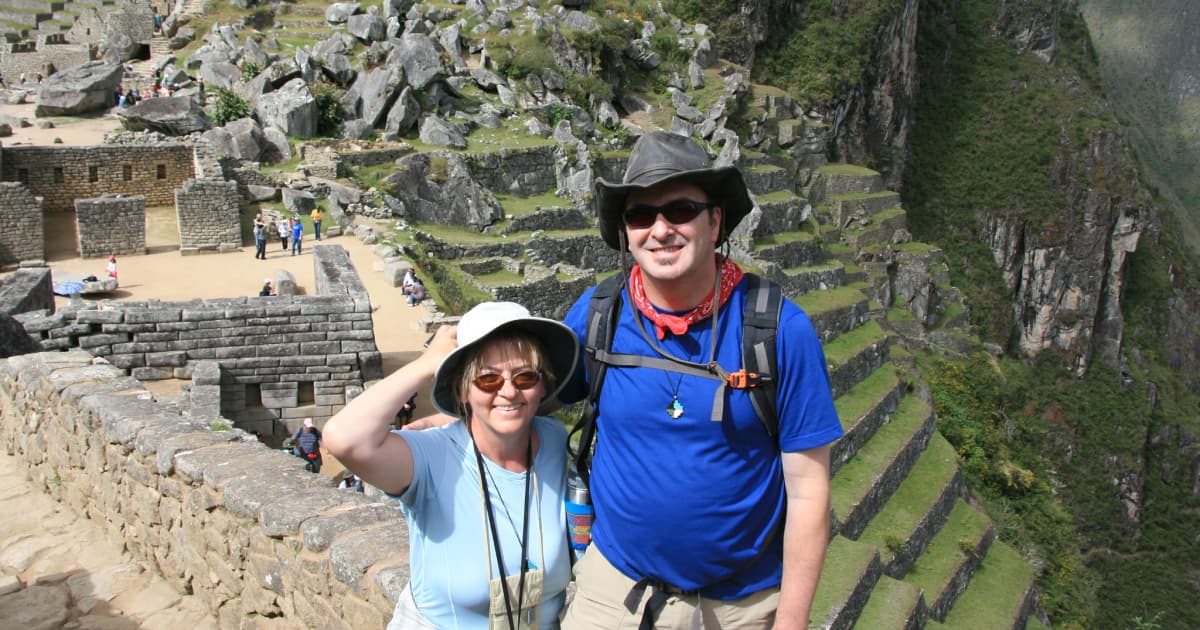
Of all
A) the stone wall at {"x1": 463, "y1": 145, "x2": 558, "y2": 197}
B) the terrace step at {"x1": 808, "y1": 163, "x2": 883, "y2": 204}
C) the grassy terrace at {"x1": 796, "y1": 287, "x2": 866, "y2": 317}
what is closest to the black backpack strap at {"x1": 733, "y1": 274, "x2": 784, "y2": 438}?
the grassy terrace at {"x1": 796, "y1": 287, "x2": 866, "y2": 317}

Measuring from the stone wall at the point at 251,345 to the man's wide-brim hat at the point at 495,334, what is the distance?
5.85 meters

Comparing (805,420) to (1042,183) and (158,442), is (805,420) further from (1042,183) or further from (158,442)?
(1042,183)

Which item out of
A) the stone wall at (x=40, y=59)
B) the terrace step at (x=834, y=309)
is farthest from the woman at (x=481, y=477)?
the stone wall at (x=40, y=59)

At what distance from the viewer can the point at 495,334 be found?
9.06ft

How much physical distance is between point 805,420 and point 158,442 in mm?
3526

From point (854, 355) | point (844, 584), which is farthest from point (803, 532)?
point (854, 355)

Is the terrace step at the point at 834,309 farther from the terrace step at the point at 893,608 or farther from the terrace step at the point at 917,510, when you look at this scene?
the terrace step at the point at 893,608

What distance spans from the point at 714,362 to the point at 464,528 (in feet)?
2.84

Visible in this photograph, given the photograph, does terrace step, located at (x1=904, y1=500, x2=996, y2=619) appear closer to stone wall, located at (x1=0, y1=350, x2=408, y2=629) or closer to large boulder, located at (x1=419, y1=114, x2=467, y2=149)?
stone wall, located at (x1=0, y1=350, x2=408, y2=629)

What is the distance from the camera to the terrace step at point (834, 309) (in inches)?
833

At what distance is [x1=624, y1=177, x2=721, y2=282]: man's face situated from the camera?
8.94ft

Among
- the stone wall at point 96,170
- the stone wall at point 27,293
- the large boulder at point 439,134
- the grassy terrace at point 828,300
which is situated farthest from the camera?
the large boulder at point 439,134

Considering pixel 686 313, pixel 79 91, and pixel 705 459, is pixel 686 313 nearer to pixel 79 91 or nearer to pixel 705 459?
pixel 705 459

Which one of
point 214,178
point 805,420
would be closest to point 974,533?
point 214,178
